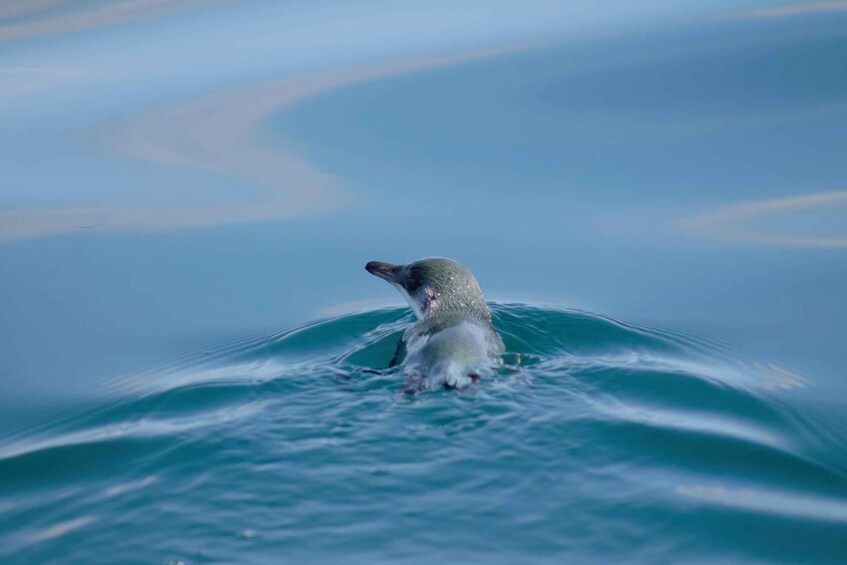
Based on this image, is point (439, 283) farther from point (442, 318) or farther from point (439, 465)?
point (439, 465)

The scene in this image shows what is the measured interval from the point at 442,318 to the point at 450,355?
1019 mm

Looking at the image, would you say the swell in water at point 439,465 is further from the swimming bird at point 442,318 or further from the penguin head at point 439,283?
the penguin head at point 439,283

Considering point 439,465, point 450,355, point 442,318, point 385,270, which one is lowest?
point 439,465

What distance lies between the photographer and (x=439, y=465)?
19.5 ft

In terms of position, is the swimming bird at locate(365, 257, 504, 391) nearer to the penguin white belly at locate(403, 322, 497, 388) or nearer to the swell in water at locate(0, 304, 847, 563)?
the penguin white belly at locate(403, 322, 497, 388)

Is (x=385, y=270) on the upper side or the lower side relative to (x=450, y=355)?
upper

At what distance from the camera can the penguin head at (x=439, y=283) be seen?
8.66 metres

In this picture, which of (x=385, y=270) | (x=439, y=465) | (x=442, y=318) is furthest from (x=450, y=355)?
(x=439, y=465)

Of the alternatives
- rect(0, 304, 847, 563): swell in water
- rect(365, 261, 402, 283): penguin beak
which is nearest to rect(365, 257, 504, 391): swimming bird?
rect(365, 261, 402, 283): penguin beak

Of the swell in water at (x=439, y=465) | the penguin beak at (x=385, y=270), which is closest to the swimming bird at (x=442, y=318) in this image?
the penguin beak at (x=385, y=270)

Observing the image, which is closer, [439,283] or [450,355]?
[450,355]

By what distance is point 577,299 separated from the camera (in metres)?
8.38

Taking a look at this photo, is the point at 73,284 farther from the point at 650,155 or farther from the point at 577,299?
the point at 650,155

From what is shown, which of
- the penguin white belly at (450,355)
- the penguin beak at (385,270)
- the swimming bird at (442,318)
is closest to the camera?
the penguin white belly at (450,355)
